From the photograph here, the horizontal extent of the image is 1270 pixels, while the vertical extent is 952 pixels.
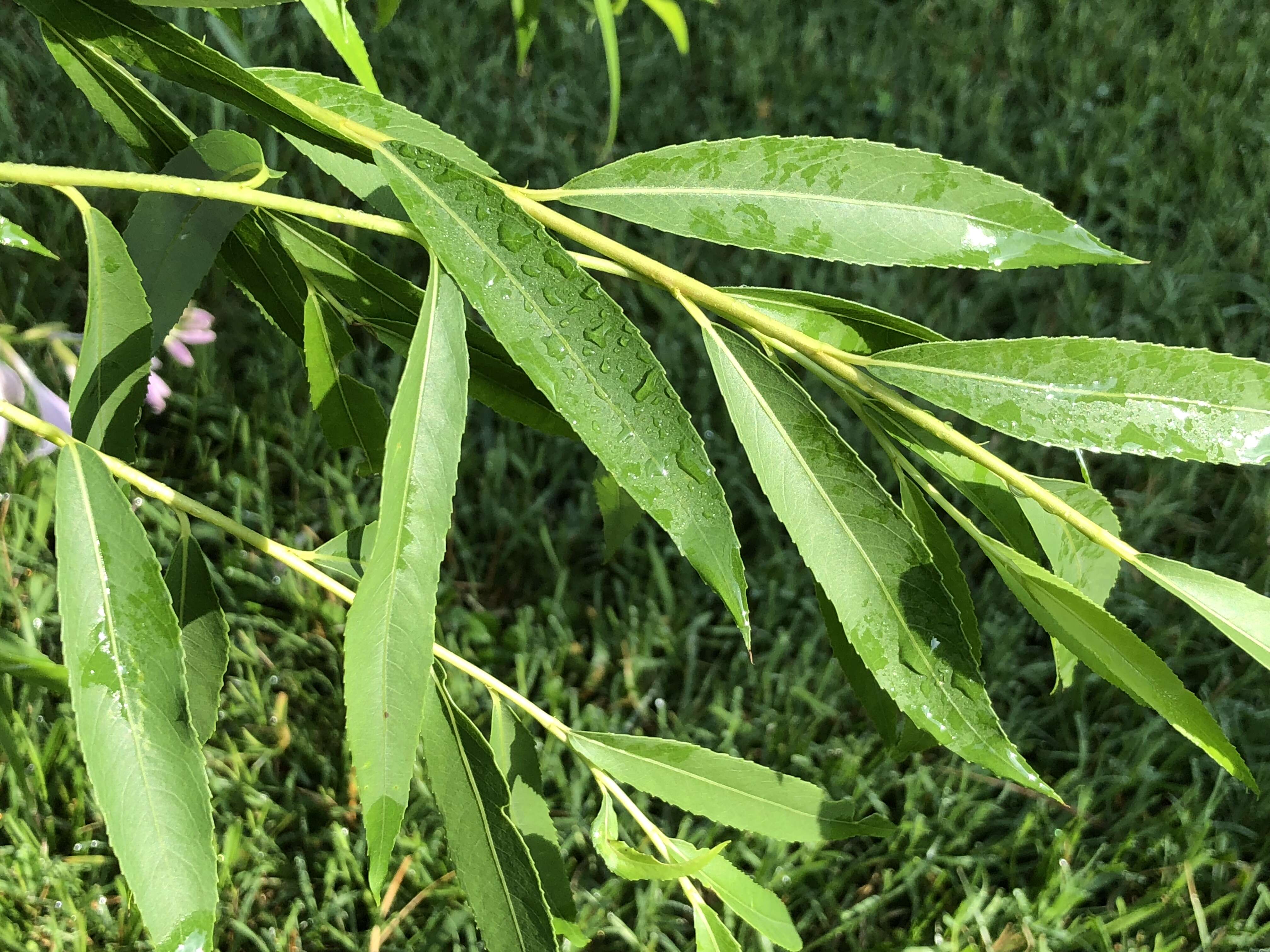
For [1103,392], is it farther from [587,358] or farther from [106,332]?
[106,332]

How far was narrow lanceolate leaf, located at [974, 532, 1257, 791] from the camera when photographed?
64 cm

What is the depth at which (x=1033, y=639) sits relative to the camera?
79.9 inches

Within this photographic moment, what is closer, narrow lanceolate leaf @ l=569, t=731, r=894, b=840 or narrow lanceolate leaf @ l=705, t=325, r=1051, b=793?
narrow lanceolate leaf @ l=705, t=325, r=1051, b=793

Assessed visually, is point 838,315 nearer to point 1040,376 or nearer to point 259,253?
point 1040,376

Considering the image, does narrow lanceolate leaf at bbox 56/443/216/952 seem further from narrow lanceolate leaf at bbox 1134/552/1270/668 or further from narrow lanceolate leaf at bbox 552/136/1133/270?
narrow lanceolate leaf at bbox 1134/552/1270/668

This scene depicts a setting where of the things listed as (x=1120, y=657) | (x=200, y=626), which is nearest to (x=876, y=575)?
(x=1120, y=657)

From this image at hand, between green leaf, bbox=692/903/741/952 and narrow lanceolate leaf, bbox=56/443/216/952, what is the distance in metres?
0.37

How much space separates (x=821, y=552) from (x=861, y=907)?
114 centimetres

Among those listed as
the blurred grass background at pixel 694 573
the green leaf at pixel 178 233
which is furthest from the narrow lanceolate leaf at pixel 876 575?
the blurred grass background at pixel 694 573

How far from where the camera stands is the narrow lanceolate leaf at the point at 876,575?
2.21ft

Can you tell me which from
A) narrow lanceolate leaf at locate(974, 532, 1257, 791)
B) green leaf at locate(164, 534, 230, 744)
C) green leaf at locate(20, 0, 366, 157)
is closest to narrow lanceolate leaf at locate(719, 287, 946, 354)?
narrow lanceolate leaf at locate(974, 532, 1257, 791)

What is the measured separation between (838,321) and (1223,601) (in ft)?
0.96

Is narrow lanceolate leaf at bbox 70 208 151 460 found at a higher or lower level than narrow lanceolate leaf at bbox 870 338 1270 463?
higher

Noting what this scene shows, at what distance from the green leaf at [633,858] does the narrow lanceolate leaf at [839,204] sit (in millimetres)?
389
